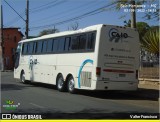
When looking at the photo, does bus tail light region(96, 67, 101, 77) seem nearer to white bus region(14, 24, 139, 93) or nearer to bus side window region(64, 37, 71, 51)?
white bus region(14, 24, 139, 93)

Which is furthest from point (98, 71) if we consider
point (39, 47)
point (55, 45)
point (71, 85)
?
point (39, 47)

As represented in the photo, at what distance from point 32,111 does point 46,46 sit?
11.6 meters

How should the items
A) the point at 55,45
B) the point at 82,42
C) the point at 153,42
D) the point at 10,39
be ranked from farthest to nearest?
the point at 10,39 < the point at 153,42 < the point at 55,45 < the point at 82,42

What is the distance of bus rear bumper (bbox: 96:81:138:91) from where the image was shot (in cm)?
1812

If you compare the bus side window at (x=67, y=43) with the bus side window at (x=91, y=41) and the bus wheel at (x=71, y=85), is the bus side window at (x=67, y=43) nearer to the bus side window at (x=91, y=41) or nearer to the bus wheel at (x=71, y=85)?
the bus wheel at (x=71, y=85)

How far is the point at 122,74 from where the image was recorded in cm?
1875

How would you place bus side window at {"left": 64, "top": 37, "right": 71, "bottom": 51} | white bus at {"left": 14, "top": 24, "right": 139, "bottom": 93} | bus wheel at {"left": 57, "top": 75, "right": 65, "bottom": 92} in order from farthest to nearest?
bus wheel at {"left": 57, "top": 75, "right": 65, "bottom": 92}, bus side window at {"left": 64, "top": 37, "right": 71, "bottom": 51}, white bus at {"left": 14, "top": 24, "right": 139, "bottom": 93}

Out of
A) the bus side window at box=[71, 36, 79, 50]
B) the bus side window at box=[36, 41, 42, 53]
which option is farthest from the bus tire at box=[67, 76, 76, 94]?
the bus side window at box=[36, 41, 42, 53]

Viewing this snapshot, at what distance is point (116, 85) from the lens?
18625mm

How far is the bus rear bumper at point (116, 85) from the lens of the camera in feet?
59.5

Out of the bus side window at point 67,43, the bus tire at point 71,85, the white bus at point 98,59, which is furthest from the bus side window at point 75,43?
the bus tire at point 71,85

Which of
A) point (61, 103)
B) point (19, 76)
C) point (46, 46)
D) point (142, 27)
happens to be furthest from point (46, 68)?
point (142, 27)

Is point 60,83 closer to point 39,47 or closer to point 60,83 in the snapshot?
point 60,83

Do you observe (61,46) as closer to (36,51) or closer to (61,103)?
(36,51)
